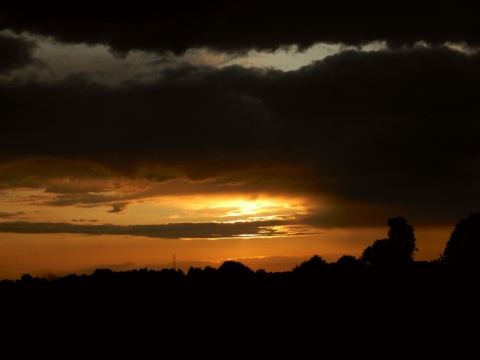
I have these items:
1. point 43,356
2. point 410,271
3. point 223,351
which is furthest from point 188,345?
point 410,271

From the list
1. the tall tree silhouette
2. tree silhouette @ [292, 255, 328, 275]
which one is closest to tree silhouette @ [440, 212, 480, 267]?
the tall tree silhouette

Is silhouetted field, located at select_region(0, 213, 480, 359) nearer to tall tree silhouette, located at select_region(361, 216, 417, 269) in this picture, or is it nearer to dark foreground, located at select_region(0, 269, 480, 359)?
dark foreground, located at select_region(0, 269, 480, 359)

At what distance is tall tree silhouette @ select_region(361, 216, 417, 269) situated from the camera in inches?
3812

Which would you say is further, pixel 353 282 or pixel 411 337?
pixel 353 282

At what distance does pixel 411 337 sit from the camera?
3853 cm

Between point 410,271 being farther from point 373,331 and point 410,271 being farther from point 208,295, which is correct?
point 208,295

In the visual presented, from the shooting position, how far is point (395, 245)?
10162 centimetres

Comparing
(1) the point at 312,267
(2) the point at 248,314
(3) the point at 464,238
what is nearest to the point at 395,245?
(3) the point at 464,238

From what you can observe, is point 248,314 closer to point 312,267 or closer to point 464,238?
point 312,267

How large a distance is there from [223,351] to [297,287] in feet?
28.6

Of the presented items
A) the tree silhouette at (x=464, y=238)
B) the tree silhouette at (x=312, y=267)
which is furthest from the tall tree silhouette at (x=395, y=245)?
the tree silhouette at (x=312, y=267)

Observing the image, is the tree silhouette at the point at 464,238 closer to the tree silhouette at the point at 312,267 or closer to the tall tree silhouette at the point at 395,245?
the tall tree silhouette at the point at 395,245

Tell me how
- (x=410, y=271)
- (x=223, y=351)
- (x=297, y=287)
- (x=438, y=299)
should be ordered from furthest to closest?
1. (x=410, y=271)
2. (x=297, y=287)
3. (x=438, y=299)
4. (x=223, y=351)

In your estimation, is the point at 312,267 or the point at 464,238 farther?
the point at 464,238
